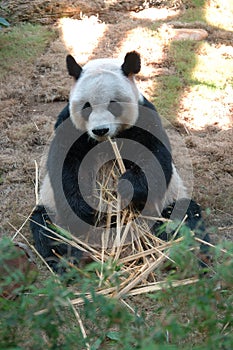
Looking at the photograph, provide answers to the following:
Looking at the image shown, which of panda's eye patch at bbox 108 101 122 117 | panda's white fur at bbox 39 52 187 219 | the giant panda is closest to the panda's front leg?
the giant panda

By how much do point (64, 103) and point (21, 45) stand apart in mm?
1711

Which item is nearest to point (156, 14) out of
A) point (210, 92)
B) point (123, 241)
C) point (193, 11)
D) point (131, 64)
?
point (193, 11)

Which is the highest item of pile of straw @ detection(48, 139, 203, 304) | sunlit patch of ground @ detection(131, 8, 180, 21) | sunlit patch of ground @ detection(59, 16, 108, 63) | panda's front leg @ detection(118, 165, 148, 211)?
panda's front leg @ detection(118, 165, 148, 211)

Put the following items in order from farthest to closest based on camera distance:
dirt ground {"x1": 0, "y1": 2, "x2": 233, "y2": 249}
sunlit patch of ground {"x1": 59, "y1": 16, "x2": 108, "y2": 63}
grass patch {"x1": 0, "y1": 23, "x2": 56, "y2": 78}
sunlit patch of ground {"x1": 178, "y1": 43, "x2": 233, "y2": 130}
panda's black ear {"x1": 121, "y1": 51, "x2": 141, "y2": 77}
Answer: sunlit patch of ground {"x1": 59, "y1": 16, "x2": 108, "y2": 63} < grass patch {"x1": 0, "y1": 23, "x2": 56, "y2": 78} < sunlit patch of ground {"x1": 178, "y1": 43, "x2": 233, "y2": 130} < dirt ground {"x1": 0, "y1": 2, "x2": 233, "y2": 249} < panda's black ear {"x1": 121, "y1": 51, "x2": 141, "y2": 77}

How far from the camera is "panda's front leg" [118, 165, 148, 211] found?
3318mm

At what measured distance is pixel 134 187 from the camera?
335 cm

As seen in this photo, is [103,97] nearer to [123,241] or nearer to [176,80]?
[123,241]

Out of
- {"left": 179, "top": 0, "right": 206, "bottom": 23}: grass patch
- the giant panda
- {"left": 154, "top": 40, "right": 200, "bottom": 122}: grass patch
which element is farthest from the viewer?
{"left": 179, "top": 0, "right": 206, "bottom": 23}: grass patch

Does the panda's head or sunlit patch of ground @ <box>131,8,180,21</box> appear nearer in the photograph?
the panda's head

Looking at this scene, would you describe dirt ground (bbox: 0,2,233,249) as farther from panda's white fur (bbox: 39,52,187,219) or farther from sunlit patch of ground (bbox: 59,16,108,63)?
panda's white fur (bbox: 39,52,187,219)

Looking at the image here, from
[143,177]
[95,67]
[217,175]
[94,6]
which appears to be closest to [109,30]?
[94,6]

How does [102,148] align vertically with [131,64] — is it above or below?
below

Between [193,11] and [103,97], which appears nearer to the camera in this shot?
[103,97]

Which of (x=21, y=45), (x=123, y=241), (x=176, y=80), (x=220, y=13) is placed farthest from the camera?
(x=220, y=13)
